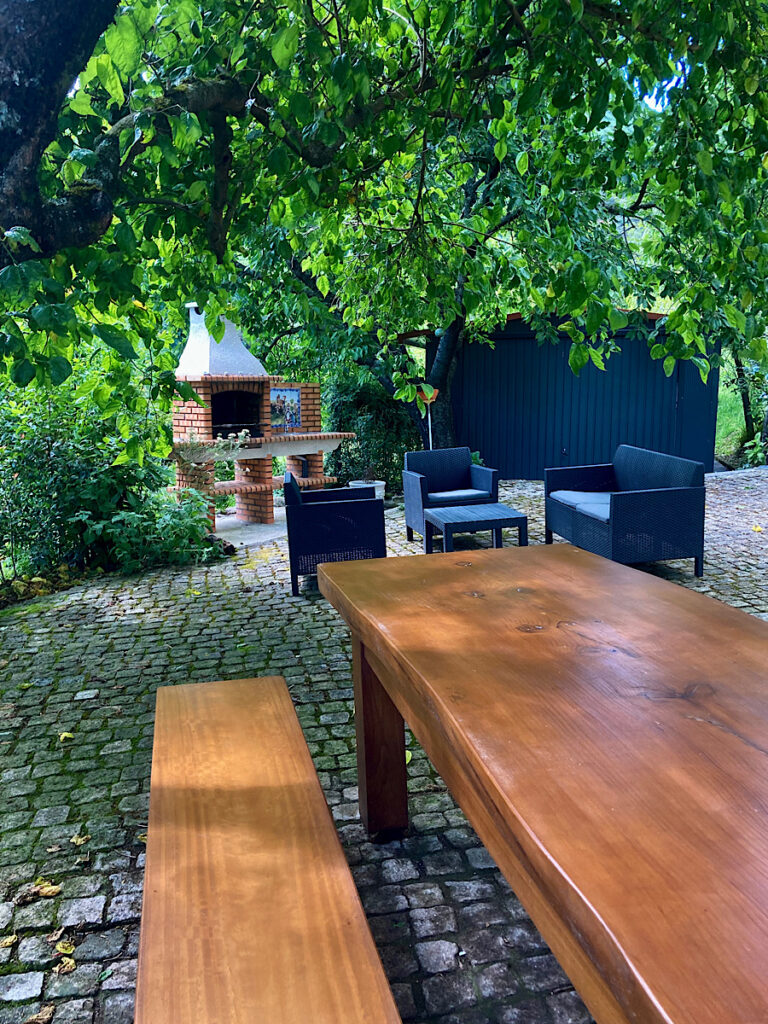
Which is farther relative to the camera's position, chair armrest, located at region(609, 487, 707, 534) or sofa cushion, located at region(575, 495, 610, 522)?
sofa cushion, located at region(575, 495, 610, 522)

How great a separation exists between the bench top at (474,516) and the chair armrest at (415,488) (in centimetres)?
21

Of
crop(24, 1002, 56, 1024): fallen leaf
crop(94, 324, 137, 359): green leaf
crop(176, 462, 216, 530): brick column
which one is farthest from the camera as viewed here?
crop(176, 462, 216, 530): brick column

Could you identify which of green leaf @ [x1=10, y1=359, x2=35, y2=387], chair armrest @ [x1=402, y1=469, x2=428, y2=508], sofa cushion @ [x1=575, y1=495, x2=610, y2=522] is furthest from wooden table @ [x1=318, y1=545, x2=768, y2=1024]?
chair armrest @ [x1=402, y1=469, x2=428, y2=508]

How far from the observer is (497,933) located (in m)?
2.32

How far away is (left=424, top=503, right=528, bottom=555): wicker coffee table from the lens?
6660 millimetres

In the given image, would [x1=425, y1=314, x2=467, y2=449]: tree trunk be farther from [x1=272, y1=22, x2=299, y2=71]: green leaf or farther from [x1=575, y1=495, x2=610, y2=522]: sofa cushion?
[x1=272, y1=22, x2=299, y2=71]: green leaf

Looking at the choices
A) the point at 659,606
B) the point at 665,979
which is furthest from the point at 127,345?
the point at 665,979

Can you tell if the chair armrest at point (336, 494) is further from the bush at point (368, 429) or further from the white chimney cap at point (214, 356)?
the bush at point (368, 429)

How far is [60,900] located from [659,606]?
6.87 feet

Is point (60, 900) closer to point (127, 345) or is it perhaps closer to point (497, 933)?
point (497, 933)

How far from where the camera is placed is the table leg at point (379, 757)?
2.81m

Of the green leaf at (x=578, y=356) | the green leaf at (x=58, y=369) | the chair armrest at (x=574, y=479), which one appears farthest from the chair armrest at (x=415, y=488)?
the green leaf at (x=58, y=369)

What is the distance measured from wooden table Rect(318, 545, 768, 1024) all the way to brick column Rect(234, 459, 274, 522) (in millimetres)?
6987

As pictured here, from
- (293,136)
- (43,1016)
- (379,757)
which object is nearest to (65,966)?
(43,1016)
